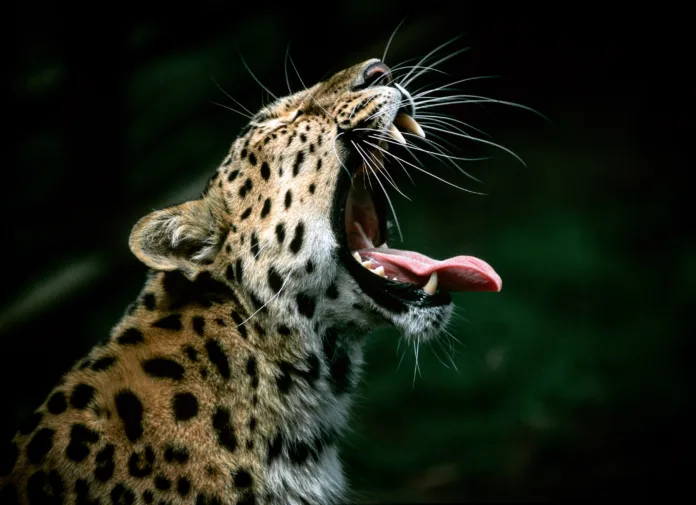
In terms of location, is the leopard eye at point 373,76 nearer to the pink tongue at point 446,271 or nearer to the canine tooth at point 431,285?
the pink tongue at point 446,271

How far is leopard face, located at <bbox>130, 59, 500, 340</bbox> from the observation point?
2.88 meters

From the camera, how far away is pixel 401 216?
6.75 m

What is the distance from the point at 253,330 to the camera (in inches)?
114

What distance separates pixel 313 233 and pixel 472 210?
451 cm

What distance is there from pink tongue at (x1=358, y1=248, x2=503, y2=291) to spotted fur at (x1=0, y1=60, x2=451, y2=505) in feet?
0.42

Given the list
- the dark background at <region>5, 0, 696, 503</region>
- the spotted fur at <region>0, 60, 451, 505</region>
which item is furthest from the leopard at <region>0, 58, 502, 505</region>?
the dark background at <region>5, 0, 696, 503</region>

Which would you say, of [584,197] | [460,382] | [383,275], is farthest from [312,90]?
[584,197]

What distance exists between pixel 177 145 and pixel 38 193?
1.07 m

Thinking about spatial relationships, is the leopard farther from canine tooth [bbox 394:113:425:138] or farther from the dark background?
the dark background

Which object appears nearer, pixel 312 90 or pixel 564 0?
pixel 312 90

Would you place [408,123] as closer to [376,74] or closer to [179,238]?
[376,74]

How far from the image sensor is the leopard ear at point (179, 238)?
9.18ft

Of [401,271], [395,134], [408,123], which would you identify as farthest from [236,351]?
[408,123]

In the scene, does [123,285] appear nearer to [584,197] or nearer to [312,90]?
[312,90]
